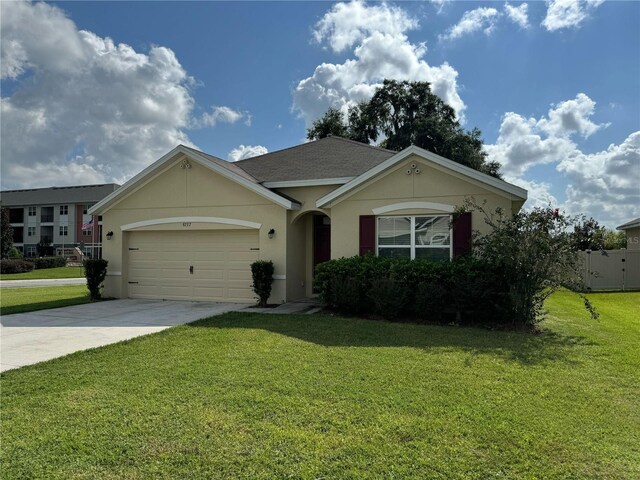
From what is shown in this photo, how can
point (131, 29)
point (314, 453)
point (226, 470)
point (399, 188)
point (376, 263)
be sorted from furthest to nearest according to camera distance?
point (131, 29)
point (399, 188)
point (376, 263)
point (314, 453)
point (226, 470)

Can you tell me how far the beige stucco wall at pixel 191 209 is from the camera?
40.8 feet

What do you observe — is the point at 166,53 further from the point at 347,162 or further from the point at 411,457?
the point at 411,457

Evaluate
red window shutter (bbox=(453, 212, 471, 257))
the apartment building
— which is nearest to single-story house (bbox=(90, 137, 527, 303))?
red window shutter (bbox=(453, 212, 471, 257))

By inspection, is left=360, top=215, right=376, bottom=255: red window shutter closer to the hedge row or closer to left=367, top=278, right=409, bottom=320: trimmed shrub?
the hedge row

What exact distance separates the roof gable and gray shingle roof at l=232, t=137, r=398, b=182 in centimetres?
105

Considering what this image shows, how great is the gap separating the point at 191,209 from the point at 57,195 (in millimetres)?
57578

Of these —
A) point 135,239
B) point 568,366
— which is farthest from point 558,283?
point 135,239

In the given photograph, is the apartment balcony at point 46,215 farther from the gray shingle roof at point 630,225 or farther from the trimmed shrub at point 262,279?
the gray shingle roof at point 630,225

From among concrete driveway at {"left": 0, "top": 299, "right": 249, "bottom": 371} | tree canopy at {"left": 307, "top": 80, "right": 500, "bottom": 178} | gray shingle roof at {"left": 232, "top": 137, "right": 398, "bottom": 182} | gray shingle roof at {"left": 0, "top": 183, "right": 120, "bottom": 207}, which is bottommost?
concrete driveway at {"left": 0, "top": 299, "right": 249, "bottom": 371}

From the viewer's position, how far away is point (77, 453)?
3.35 meters

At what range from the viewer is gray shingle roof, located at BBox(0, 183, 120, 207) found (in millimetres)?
57062

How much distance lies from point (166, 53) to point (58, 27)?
408 cm

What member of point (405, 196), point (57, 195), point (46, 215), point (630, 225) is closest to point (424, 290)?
point (405, 196)

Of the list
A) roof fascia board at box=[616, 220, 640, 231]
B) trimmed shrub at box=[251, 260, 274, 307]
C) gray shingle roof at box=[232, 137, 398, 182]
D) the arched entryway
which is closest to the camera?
trimmed shrub at box=[251, 260, 274, 307]
